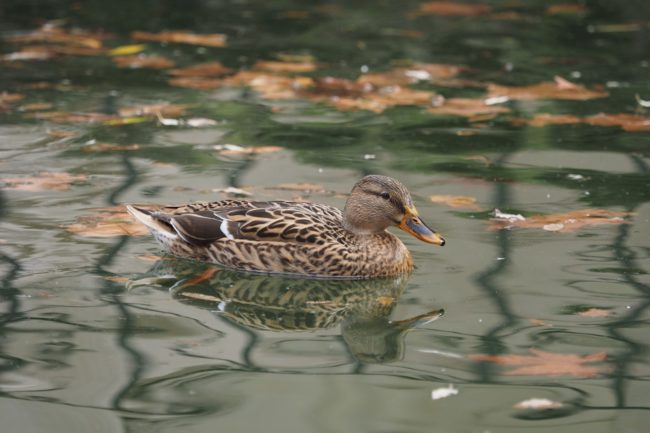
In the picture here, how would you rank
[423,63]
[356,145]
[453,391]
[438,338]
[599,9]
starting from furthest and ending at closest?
1. [599,9]
2. [423,63]
3. [356,145]
4. [438,338]
5. [453,391]

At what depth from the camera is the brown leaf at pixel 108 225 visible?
693 cm

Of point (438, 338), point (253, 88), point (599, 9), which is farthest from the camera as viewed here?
point (599, 9)

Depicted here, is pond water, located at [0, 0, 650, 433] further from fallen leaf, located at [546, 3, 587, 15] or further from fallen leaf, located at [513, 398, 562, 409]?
fallen leaf, located at [546, 3, 587, 15]

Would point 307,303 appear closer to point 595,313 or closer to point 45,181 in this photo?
point 595,313

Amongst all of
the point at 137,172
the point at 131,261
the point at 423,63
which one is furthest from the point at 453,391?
the point at 423,63

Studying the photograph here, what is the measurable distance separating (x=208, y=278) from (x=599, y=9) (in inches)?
327

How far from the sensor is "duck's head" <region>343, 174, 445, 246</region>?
21.4 feet

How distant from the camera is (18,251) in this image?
6582 millimetres

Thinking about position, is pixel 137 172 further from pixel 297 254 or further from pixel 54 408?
pixel 54 408

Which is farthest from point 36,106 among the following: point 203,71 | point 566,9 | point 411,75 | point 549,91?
point 566,9

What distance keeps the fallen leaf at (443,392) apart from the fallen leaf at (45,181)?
11.1 ft

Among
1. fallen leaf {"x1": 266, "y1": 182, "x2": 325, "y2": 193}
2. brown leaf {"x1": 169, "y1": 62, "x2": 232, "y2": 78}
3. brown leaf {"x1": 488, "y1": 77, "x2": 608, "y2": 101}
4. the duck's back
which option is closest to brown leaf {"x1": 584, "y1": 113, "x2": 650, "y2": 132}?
brown leaf {"x1": 488, "y1": 77, "x2": 608, "y2": 101}

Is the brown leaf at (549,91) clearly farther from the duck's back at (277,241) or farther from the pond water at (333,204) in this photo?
the duck's back at (277,241)

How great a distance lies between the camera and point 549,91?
1031 cm
